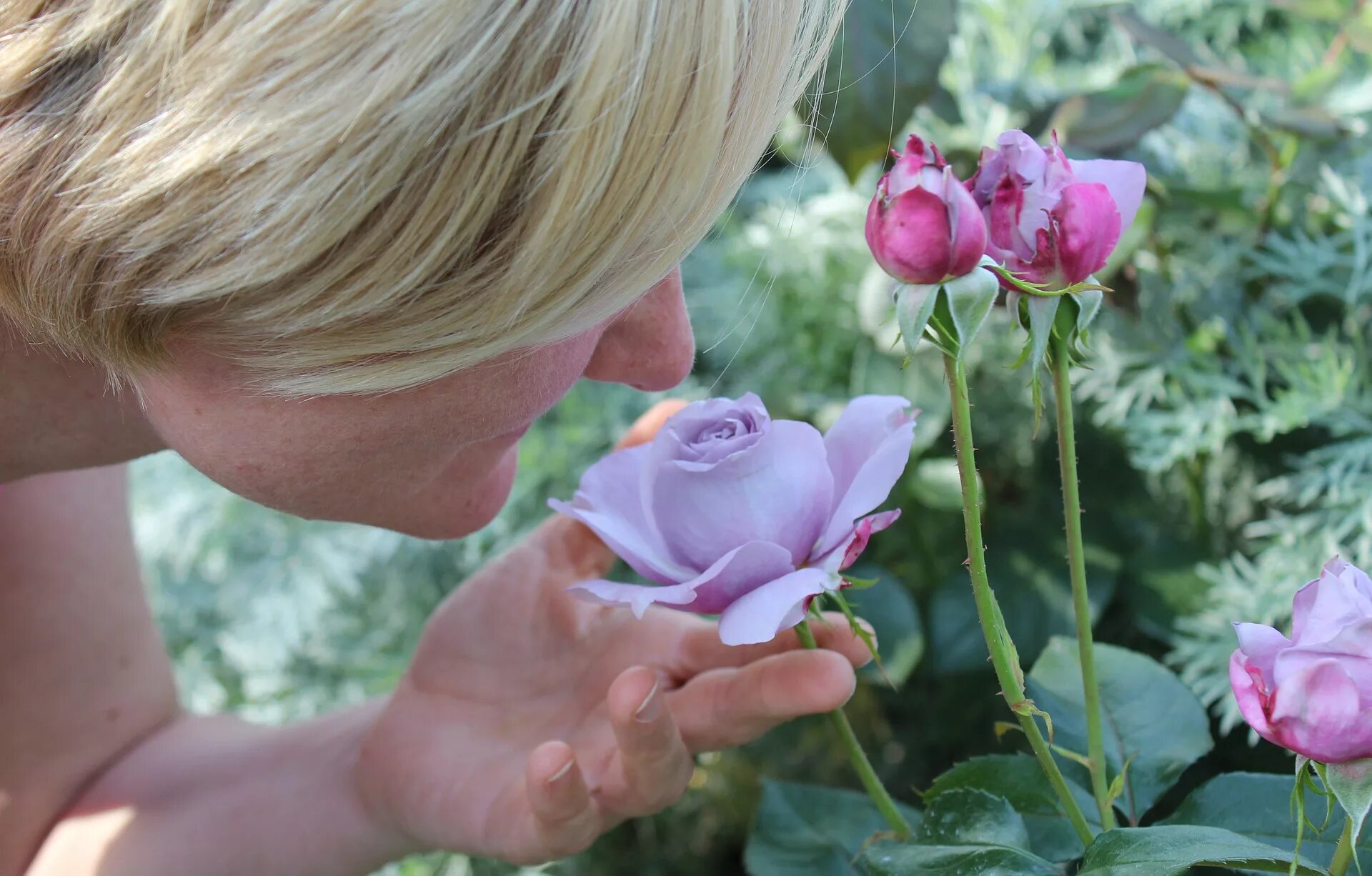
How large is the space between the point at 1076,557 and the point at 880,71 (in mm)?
498

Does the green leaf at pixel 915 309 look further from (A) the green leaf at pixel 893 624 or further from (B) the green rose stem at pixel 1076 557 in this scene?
(A) the green leaf at pixel 893 624

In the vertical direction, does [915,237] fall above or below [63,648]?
above

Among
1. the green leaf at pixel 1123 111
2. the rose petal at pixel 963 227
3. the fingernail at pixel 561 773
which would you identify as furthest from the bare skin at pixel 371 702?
the green leaf at pixel 1123 111

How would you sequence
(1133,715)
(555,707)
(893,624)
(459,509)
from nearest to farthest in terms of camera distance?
(1133,715), (459,509), (555,707), (893,624)

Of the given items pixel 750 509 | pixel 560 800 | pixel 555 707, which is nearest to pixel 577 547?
pixel 555 707

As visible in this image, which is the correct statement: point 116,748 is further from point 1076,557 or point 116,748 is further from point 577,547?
point 1076,557

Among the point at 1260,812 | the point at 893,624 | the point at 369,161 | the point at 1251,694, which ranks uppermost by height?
the point at 369,161

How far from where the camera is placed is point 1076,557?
1.44 ft

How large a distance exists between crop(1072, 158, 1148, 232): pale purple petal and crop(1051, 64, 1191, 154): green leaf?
0.36 metres

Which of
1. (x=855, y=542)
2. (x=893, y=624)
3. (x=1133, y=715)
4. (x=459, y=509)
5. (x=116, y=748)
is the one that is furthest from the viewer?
(x=116, y=748)

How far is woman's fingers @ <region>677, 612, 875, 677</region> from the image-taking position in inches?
22.9

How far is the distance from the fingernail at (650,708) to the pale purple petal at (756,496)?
0.09m

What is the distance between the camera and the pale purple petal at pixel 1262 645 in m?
0.36

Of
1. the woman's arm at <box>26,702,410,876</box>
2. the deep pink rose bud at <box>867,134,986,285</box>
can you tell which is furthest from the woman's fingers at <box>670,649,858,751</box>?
the woman's arm at <box>26,702,410,876</box>
